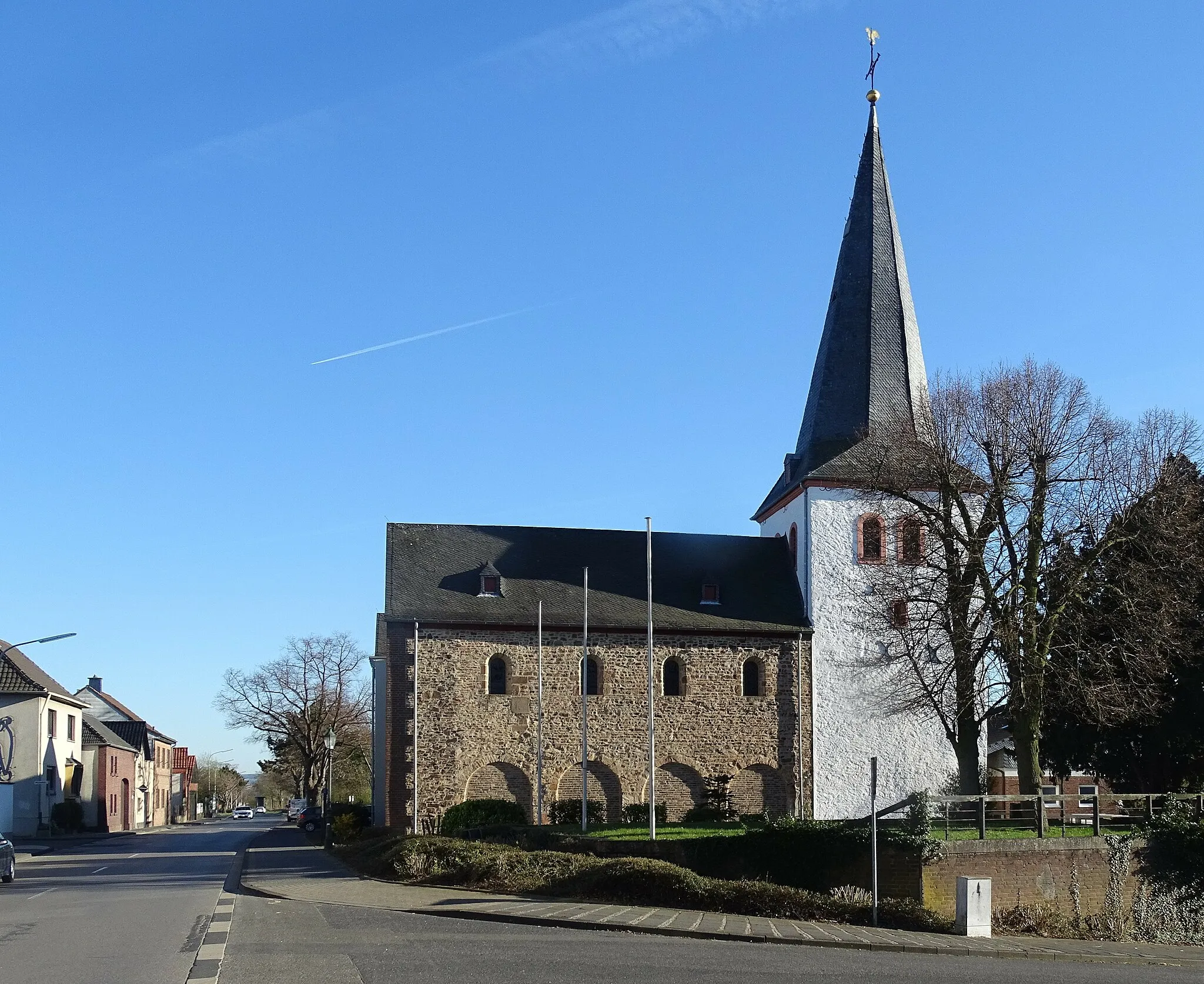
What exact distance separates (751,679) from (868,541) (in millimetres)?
5627

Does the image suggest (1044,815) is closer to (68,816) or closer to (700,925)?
(700,925)

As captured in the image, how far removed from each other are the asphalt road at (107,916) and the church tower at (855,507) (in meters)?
Result: 18.3

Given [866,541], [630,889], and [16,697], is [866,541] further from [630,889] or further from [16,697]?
[16,697]

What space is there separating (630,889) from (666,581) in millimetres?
21937

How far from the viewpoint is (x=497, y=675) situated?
38875mm

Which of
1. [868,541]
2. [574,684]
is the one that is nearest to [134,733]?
[574,684]

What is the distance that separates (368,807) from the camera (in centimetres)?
4109

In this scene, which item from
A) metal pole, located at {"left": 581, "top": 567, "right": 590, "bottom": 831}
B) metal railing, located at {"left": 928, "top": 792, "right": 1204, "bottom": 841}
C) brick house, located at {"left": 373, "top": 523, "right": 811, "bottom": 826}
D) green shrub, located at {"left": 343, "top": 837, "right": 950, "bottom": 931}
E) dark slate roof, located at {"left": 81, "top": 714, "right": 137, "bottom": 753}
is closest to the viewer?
green shrub, located at {"left": 343, "top": 837, "right": 950, "bottom": 931}

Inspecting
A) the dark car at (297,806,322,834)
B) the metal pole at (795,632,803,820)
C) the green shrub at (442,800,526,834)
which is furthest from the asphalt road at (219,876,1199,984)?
the dark car at (297,806,322,834)

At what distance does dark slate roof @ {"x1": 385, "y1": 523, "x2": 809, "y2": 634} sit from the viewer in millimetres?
39031

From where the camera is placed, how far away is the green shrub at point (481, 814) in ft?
117

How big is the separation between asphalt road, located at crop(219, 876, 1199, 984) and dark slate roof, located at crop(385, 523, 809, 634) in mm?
21144

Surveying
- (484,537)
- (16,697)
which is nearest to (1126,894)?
(484,537)

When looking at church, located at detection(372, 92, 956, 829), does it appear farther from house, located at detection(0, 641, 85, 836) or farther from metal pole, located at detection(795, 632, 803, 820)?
house, located at detection(0, 641, 85, 836)
